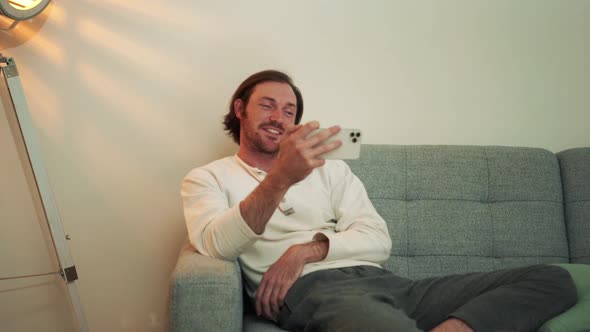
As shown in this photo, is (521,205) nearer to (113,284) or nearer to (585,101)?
(585,101)

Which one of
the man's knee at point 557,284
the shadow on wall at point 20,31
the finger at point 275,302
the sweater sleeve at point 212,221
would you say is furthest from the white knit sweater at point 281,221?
the shadow on wall at point 20,31

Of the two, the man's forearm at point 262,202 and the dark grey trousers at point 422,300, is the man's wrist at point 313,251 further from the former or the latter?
the man's forearm at point 262,202

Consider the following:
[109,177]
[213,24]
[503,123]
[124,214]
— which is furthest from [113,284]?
[503,123]

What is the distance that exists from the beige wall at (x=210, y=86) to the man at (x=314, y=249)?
0.35 meters

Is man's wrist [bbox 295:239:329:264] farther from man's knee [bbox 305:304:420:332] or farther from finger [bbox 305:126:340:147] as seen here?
finger [bbox 305:126:340:147]

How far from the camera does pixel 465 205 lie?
5.51 ft

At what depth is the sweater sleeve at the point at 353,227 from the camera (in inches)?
51.6

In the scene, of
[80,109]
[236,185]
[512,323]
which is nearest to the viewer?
[512,323]

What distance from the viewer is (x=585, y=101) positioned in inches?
79.2

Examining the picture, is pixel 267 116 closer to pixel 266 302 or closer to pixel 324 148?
pixel 324 148

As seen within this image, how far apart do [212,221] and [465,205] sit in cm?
93

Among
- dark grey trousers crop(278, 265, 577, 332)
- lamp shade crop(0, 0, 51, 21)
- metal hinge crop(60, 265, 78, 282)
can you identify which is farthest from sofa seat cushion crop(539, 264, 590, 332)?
lamp shade crop(0, 0, 51, 21)

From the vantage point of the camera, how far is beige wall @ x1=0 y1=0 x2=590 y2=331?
180 cm

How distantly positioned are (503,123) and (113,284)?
1710 millimetres
